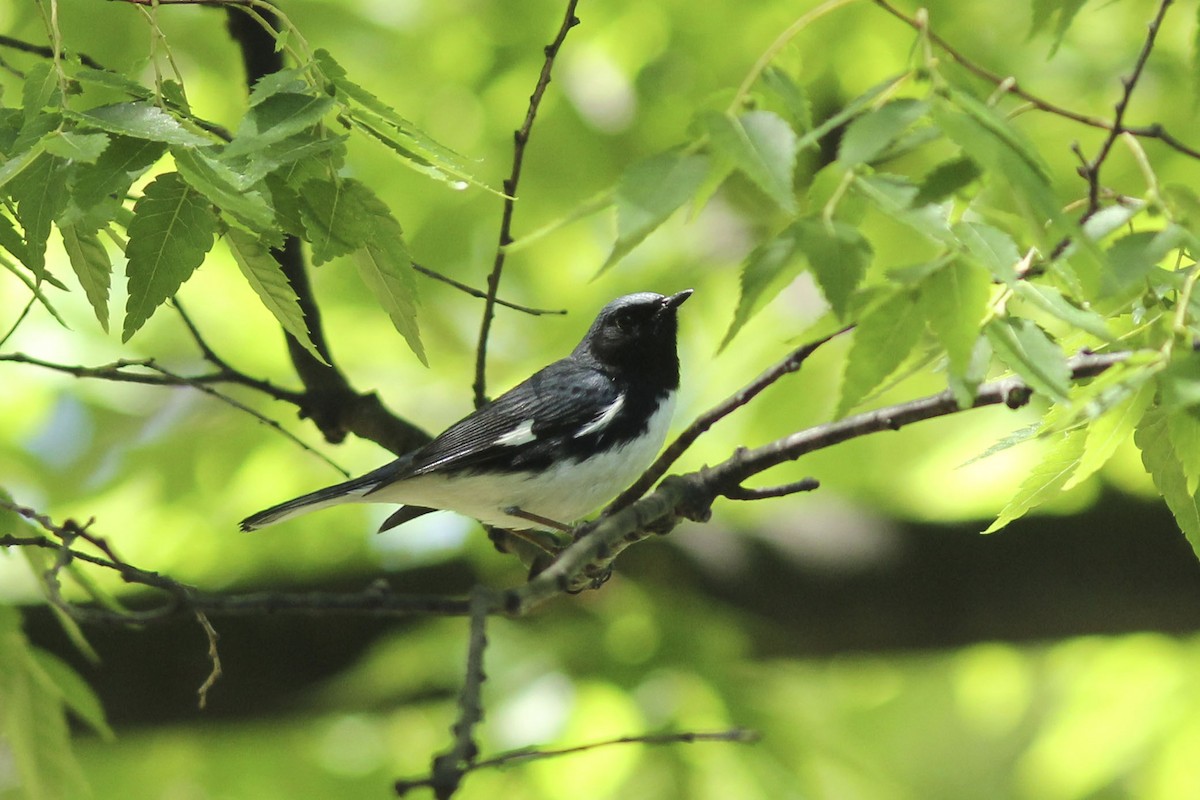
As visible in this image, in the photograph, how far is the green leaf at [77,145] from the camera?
5.12 ft

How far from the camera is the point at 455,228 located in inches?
204

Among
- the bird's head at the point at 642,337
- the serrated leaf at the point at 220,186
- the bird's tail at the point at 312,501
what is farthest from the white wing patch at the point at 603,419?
the serrated leaf at the point at 220,186

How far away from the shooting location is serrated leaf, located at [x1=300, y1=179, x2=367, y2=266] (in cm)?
189

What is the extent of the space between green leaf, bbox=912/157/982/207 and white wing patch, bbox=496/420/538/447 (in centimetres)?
226

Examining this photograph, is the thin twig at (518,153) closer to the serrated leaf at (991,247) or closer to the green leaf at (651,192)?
→ the green leaf at (651,192)

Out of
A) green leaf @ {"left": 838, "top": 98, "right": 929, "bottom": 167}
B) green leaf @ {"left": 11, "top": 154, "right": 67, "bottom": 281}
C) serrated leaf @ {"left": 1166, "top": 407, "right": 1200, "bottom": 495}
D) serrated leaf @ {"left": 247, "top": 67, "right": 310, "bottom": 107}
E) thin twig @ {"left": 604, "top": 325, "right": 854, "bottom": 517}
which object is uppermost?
serrated leaf @ {"left": 247, "top": 67, "right": 310, "bottom": 107}

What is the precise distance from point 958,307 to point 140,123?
1203 millimetres

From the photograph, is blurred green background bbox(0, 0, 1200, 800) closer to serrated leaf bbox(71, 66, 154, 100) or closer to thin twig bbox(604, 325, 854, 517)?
thin twig bbox(604, 325, 854, 517)

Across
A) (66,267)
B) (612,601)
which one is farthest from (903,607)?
(66,267)

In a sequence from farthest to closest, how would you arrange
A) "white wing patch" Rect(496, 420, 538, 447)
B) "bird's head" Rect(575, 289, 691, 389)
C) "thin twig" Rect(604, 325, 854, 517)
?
"bird's head" Rect(575, 289, 691, 389) < "white wing patch" Rect(496, 420, 538, 447) < "thin twig" Rect(604, 325, 854, 517)

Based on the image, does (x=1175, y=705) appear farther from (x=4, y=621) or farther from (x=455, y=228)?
(x=4, y=621)

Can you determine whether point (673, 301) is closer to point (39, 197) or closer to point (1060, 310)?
point (1060, 310)

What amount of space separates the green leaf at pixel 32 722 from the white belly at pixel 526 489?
1085mm

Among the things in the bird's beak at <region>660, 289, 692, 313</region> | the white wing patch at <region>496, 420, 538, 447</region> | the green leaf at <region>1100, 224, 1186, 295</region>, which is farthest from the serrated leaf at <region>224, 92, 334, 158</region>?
the bird's beak at <region>660, 289, 692, 313</region>
